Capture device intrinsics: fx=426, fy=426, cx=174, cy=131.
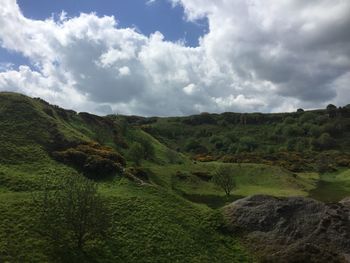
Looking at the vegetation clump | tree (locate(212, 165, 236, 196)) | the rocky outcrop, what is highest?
the vegetation clump

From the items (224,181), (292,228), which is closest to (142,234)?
(292,228)

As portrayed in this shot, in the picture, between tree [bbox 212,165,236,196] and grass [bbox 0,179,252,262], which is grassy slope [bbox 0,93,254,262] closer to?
grass [bbox 0,179,252,262]

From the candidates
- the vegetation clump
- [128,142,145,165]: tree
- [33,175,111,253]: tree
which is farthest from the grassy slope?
[128,142,145,165]: tree

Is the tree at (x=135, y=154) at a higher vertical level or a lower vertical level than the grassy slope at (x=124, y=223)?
higher

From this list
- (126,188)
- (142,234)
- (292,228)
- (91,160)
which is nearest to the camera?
(142,234)

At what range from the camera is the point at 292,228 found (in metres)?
45.9

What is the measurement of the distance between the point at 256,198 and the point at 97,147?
3257cm

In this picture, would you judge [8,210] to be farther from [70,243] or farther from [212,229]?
[212,229]

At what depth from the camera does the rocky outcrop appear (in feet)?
138

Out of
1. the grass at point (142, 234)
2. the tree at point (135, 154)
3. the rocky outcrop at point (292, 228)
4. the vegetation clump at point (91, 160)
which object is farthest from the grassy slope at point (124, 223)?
the tree at point (135, 154)

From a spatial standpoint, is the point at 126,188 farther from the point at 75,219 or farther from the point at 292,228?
the point at 292,228

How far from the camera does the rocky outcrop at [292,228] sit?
41.9 meters

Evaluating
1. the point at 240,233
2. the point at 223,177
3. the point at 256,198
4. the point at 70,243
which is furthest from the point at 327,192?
the point at 70,243

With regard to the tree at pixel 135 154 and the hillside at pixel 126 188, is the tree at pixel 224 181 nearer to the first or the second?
the hillside at pixel 126 188
